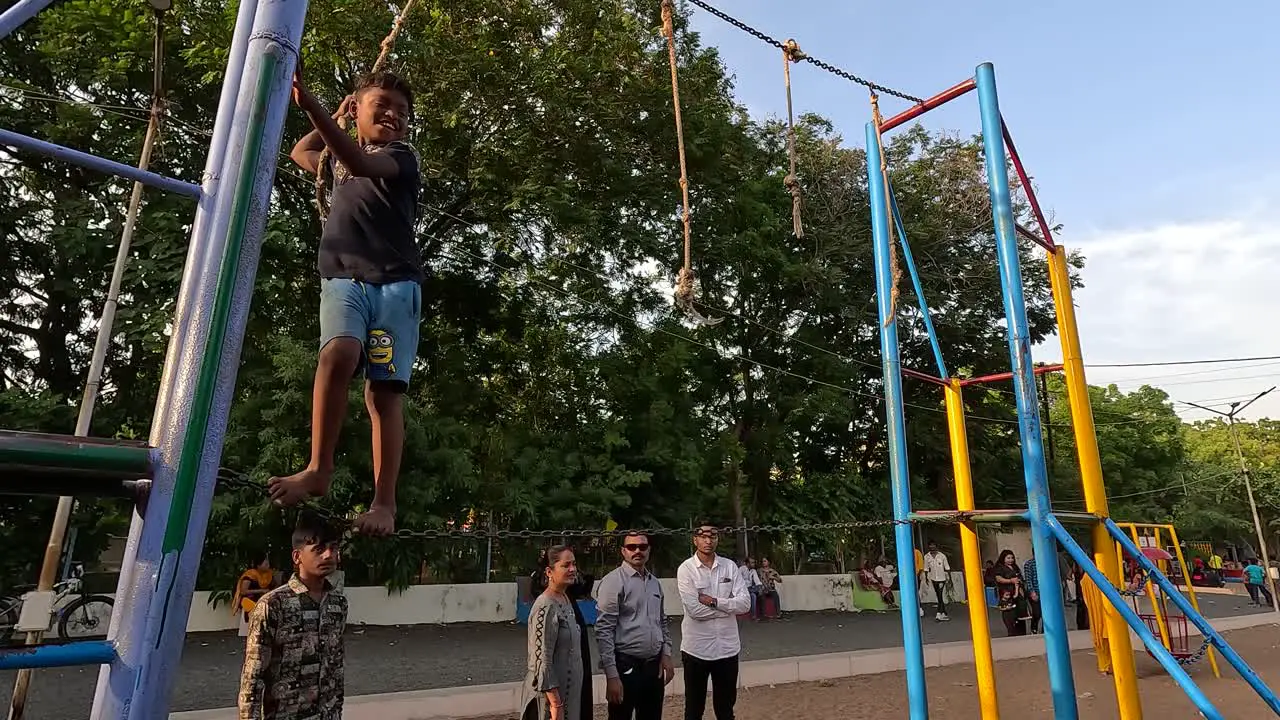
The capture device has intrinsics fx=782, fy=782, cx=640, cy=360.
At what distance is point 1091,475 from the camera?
412 centimetres

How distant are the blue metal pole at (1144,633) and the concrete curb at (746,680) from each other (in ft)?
10.8

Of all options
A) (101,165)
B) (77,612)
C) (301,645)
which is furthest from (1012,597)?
(101,165)

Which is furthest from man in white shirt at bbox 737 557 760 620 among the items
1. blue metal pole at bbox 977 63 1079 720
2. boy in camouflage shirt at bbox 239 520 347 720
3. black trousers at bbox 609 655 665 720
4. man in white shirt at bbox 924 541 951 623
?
boy in camouflage shirt at bbox 239 520 347 720

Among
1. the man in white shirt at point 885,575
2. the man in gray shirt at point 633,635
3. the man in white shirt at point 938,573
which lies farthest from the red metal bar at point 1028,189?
the man in white shirt at point 885,575

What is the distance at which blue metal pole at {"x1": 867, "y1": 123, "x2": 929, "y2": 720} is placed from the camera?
3863 mm

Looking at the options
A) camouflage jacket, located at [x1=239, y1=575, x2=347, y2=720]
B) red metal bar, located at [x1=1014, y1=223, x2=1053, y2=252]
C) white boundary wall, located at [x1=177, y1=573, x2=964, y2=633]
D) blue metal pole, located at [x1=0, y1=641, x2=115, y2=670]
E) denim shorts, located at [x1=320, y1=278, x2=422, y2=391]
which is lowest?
white boundary wall, located at [x1=177, y1=573, x2=964, y2=633]

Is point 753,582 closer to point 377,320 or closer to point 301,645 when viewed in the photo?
point 301,645

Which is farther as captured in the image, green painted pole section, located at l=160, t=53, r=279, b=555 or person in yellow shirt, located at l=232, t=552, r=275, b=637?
person in yellow shirt, located at l=232, t=552, r=275, b=637

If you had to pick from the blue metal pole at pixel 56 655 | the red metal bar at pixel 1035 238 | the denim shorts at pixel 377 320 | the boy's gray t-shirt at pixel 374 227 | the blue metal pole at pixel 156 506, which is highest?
the red metal bar at pixel 1035 238

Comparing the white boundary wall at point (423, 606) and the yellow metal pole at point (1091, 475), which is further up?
the yellow metal pole at point (1091, 475)

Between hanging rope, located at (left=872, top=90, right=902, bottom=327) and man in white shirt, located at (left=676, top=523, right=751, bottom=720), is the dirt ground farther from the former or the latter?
hanging rope, located at (left=872, top=90, right=902, bottom=327)

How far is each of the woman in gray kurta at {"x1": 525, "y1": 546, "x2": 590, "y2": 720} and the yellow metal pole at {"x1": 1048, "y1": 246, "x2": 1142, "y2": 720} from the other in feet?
8.57

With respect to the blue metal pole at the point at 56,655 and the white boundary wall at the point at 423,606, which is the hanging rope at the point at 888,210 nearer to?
the blue metal pole at the point at 56,655

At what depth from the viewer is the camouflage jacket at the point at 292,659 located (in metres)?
2.45
